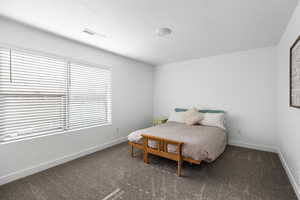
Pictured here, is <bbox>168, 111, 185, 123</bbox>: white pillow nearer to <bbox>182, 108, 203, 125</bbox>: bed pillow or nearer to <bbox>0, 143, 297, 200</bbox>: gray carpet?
<bbox>182, 108, 203, 125</bbox>: bed pillow

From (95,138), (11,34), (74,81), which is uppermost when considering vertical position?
(11,34)

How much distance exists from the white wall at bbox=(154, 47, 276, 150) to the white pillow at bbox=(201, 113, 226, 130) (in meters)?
0.40

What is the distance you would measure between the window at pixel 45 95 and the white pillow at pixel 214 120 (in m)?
2.70

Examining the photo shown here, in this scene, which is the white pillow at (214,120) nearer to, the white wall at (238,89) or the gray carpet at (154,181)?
the white wall at (238,89)

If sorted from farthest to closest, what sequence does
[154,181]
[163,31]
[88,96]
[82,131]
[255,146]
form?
1. [255,146]
2. [88,96]
3. [82,131]
4. [163,31]
5. [154,181]

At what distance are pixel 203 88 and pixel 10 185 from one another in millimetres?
4476

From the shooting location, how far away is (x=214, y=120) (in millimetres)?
3459

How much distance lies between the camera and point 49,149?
2520 millimetres

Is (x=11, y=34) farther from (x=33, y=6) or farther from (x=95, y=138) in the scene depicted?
(x=95, y=138)

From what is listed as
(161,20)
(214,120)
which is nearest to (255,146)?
(214,120)

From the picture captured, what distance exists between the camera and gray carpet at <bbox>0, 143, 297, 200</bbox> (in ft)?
5.97

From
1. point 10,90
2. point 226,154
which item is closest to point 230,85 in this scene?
point 226,154

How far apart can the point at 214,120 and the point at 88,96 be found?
312 cm

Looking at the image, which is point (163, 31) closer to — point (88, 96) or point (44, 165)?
point (88, 96)
